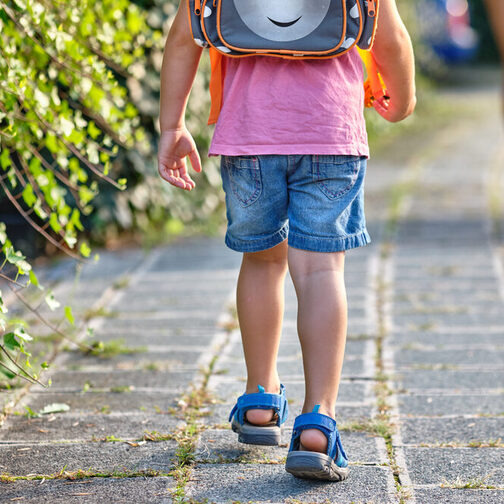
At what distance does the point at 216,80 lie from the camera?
232 centimetres

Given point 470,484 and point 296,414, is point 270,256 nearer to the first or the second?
point 296,414

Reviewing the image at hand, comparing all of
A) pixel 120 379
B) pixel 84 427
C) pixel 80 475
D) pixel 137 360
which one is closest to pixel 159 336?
pixel 137 360

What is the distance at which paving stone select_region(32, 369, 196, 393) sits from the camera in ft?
9.44

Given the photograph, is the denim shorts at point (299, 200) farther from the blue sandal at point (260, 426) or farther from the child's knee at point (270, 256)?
the blue sandal at point (260, 426)

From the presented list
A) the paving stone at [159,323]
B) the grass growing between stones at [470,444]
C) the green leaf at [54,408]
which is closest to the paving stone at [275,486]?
the grass growing between stones at [470,444]

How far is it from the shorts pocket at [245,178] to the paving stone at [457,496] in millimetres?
788

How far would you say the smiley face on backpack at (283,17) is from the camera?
2096 millimetres

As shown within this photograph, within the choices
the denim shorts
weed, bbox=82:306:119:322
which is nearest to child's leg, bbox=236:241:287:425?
the denim shorts

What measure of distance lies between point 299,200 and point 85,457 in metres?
0.85

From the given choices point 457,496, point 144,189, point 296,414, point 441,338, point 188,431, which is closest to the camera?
point 457,496

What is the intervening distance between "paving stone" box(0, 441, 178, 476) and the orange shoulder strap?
878 mm

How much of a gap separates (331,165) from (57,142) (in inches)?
47.9

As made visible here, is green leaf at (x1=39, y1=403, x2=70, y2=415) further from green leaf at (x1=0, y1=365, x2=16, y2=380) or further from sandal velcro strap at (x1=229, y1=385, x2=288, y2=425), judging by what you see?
sandal velcro strap at (x1=229, y1=385, x2=288, y2=425)

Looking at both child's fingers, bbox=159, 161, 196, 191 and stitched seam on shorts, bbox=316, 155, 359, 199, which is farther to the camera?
child's fingers, bbox=159, 161, 196, 191
